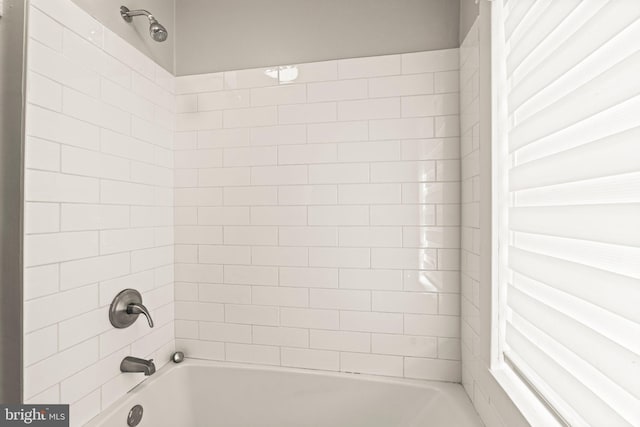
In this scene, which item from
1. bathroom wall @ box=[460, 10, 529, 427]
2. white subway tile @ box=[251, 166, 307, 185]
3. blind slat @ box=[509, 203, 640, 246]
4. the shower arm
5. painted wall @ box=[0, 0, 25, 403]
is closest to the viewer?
blind slat @ box=[509, 203, 640, 246]

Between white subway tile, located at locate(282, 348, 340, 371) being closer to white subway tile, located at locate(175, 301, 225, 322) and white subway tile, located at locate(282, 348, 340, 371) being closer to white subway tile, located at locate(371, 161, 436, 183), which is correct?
white subway tile, located at locate(175, 301, 225, 322)

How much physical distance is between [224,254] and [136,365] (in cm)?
57

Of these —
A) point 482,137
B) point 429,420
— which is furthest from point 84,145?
point 429,420

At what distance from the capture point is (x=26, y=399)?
3.01 feet

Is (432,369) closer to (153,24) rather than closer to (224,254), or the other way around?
(224,254)

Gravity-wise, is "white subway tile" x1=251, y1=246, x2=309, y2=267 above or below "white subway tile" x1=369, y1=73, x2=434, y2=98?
below

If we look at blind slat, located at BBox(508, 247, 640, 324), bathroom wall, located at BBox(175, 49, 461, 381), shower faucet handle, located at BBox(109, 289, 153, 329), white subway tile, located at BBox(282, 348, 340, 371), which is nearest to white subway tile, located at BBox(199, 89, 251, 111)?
bathroom wall, located at BBox(175, 49, 461, 381)

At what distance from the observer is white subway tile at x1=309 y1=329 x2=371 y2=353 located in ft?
4.82

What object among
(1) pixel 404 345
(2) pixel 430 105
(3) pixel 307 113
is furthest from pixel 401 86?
(1) pixel 404 345

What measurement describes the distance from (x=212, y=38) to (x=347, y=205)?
1100 millimetres

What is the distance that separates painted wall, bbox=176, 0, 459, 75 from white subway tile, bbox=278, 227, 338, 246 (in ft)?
2.64

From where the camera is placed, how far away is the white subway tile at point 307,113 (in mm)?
1497

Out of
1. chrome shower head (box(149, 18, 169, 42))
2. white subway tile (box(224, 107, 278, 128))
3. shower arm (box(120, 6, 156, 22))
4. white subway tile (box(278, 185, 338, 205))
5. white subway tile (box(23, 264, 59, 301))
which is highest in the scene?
shower arm (box(120, 6, 156, 22))

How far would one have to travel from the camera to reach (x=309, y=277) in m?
1.51
